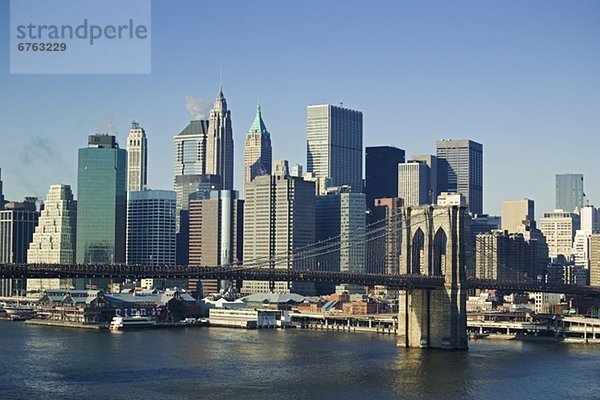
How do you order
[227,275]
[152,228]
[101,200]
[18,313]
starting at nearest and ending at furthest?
1. [227,275]
2. [18,313]
3. [101,200]
4. [152,228]

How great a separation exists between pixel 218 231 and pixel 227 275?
11040 cm

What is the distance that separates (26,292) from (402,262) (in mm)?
84777

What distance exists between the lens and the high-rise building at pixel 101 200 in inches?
6521

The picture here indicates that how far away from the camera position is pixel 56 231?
175375mm

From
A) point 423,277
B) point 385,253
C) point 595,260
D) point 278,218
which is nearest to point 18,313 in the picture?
point 385,253

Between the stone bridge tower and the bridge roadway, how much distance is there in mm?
1100

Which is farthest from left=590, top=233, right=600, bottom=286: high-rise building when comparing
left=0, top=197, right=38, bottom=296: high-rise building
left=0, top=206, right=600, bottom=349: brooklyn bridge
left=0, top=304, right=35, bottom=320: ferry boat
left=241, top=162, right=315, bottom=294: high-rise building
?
left=0, top=197, right=38, bottom=296: high-rise building

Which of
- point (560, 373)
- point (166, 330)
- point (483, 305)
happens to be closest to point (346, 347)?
point (560, 373)

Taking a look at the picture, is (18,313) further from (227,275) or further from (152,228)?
(152,228)

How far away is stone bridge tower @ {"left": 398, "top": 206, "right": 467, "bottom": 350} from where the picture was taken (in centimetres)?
6850

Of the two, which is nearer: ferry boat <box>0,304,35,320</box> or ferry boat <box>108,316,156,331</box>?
ferry boat <box>108,316,156,331</box>

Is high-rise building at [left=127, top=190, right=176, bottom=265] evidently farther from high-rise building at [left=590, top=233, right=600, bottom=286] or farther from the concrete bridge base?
the concrete bridge base

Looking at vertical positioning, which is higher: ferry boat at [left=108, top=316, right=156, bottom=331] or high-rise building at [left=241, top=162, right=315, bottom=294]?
high-rise building at [left=241, top=162, right=315, bottom=294]

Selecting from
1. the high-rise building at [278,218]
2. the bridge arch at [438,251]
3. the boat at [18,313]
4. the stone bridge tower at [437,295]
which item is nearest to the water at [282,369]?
the stone bridge tower at [437,295]
